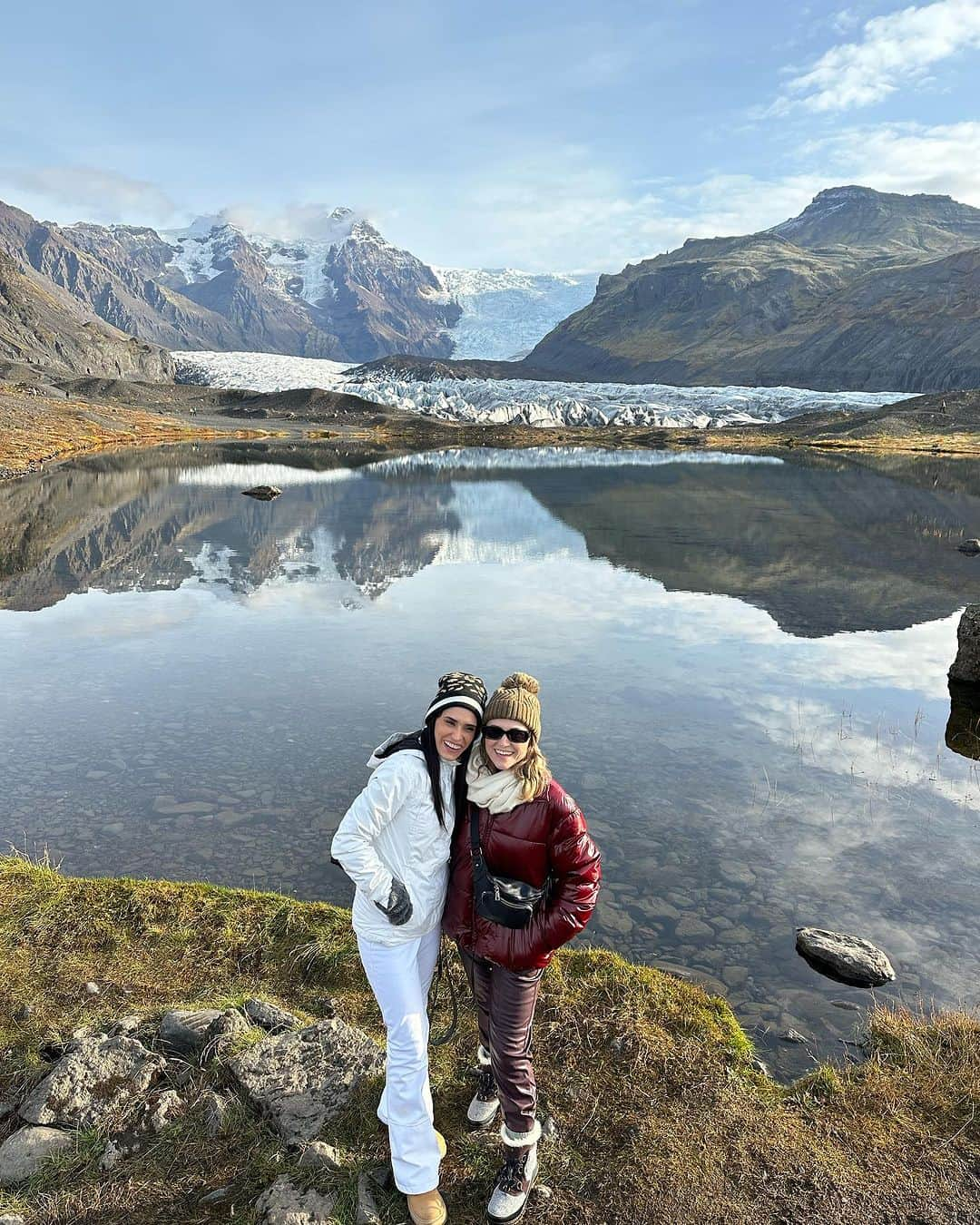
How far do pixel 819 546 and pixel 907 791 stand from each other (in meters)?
25.9

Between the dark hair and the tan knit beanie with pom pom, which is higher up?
the tan knit beanie with pom pom

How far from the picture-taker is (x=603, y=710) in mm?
16250

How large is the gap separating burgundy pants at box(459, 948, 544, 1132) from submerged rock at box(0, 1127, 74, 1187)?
117 inches

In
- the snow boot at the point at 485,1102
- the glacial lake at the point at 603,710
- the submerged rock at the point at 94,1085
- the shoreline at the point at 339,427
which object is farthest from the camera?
the shoreline at the point at 339,427

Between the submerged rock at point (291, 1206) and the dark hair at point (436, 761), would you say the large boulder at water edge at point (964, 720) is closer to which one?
the dark hair at point (436, 761)

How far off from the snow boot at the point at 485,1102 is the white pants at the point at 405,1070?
80cm

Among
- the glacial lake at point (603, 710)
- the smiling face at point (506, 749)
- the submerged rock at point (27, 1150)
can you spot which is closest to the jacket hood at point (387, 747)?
the smiling face at point (506, 749)

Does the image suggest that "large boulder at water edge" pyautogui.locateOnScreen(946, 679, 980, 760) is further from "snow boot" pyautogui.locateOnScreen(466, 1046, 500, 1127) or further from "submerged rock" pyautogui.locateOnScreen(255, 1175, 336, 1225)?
"submerged rock" pyautogui.locateOnScreen(255, 1175, 336, 1225)

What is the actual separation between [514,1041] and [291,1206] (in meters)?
1.69

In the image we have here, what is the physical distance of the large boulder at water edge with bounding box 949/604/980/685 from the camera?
58.9 ft

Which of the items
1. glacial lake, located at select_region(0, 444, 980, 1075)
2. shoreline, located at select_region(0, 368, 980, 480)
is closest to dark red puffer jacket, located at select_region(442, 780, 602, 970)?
glacial lake, located at select_region(0, 444, 980, 1075)

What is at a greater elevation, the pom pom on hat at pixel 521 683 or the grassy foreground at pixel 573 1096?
the pom pom on hat at pixel 521 683

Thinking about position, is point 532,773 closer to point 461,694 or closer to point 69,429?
point 461,694

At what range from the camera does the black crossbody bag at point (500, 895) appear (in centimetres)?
522
